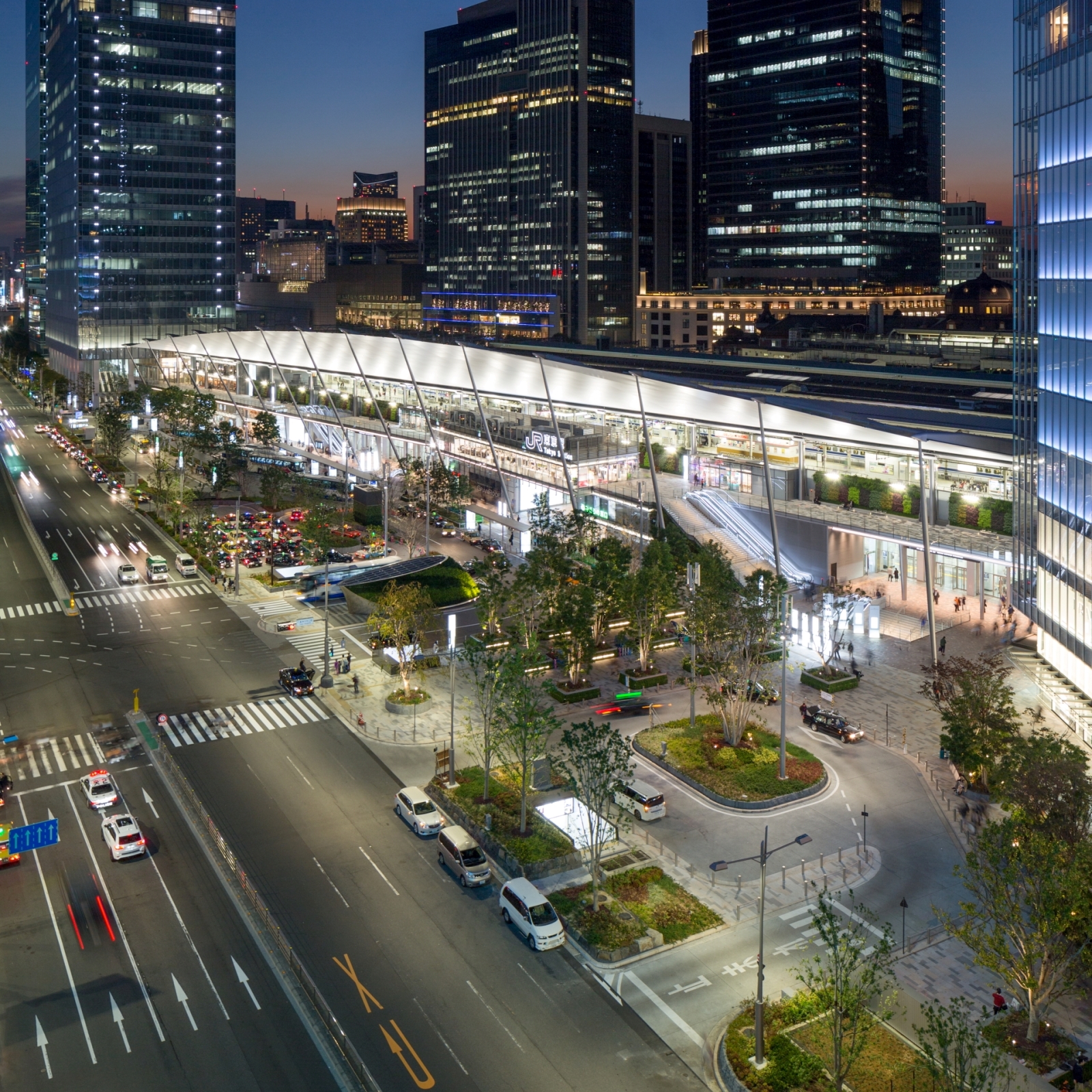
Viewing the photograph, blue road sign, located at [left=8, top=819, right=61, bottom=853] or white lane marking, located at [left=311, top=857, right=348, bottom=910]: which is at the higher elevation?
blue road sign, located at [left=8, top=819, right=61, bottom=853]

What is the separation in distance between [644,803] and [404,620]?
19259 millimetres

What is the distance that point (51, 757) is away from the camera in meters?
50.1

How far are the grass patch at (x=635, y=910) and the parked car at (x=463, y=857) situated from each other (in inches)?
103

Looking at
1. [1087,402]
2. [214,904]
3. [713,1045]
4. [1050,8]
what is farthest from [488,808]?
[1050,8]

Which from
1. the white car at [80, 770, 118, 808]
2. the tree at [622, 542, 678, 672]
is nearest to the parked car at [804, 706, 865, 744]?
the tree at [622, 542, 678, 672]

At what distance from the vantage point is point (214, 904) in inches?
1478

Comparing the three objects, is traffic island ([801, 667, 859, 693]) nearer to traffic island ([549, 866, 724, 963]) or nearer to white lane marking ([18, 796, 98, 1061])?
traffic island ([549, 866, 724, 963])

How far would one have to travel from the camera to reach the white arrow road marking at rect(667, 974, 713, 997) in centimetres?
3291

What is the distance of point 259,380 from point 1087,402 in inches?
4999

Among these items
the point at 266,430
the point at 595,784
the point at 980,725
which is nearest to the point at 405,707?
the point at 595,784

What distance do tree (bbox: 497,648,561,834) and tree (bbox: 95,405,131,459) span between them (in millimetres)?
96979

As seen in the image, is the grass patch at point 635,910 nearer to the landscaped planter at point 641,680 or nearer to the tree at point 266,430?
the landscaped planter at point 641,680

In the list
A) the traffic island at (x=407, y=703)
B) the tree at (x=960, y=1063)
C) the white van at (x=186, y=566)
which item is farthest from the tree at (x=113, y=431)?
the tree at (x=960, y=1063)

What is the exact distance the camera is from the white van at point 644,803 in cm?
4334
